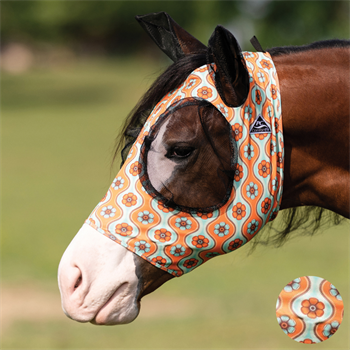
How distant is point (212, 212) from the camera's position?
213 cm

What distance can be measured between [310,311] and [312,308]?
18 mm

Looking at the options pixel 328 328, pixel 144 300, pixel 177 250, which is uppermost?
pixel 177 250

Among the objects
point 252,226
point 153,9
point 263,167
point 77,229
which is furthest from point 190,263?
point 153,9

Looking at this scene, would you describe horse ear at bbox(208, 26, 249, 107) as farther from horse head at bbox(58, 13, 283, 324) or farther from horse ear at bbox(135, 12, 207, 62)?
horse ear at bbox(135, 12, 207, 62)

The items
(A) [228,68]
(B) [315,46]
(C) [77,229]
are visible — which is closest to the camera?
(A) [228,68]

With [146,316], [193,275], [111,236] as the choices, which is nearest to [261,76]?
[111,236]

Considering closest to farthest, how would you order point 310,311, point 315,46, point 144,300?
point 315,46 < point 310,311 < point 144,300

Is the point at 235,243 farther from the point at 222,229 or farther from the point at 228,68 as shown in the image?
the point at 228,68

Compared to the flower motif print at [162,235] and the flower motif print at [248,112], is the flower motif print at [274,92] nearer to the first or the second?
the flower motif print at [248,112]

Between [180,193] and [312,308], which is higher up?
[180,193]

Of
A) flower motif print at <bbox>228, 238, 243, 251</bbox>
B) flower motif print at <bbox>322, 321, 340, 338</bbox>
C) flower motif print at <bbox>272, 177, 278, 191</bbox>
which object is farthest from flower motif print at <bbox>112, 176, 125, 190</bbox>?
flower motif print at <bbox>322, 321, 340, 338</bbox>

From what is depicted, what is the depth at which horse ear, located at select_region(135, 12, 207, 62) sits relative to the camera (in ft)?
8.18

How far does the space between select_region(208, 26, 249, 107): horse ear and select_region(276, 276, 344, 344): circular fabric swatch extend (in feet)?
3.34

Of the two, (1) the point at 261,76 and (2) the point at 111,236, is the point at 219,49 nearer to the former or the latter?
(1) the point at 261,76
